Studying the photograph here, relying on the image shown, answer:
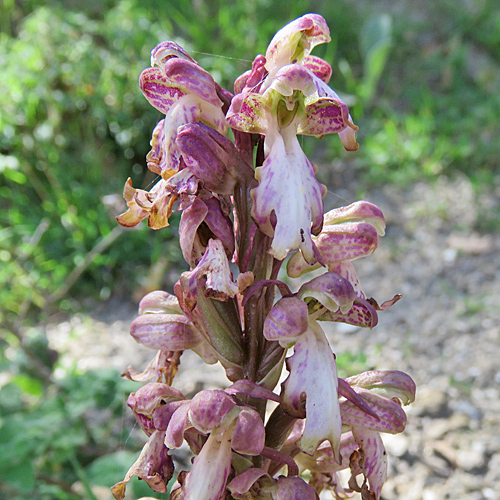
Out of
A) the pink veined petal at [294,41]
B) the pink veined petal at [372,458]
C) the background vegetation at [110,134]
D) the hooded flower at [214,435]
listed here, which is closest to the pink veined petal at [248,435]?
the hooded flower at [214,435]

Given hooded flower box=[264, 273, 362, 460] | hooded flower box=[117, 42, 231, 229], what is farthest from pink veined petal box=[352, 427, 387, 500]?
hooded flower box=[117, 42, 231, 229]

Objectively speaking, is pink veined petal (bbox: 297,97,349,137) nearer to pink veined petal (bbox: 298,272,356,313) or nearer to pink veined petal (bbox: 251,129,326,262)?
pink veined petal (bbox: 251,129,326,262)

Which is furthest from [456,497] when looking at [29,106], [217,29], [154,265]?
[217,29]

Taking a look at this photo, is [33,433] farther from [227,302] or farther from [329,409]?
[329,409]

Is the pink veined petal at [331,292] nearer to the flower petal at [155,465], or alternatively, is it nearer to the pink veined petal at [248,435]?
the pink veined petal at [248,435]

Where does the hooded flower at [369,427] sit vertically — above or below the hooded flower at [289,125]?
below

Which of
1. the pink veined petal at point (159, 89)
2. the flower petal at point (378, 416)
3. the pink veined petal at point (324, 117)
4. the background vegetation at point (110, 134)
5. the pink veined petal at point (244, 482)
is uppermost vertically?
the background vegetation at point (110, 134)

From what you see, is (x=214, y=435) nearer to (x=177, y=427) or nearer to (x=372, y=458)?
(x=177, y=427)

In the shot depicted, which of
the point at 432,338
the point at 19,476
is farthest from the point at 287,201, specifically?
the point at 432,338
